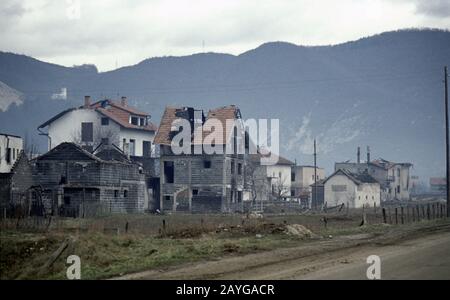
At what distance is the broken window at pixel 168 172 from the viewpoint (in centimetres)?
8044

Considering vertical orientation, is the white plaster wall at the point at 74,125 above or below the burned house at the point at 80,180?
above

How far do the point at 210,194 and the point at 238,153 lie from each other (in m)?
7.24

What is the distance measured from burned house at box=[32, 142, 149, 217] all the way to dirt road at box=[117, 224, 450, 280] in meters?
37.9

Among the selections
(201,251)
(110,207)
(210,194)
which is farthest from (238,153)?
(201,251)

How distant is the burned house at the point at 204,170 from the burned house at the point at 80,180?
9.48 m

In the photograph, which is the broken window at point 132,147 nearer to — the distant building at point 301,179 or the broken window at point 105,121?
the broken window at point 105,121

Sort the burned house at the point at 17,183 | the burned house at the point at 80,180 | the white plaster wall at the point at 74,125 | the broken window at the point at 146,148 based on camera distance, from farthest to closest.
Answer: the broken window at the point at 146,148 < the white plaster wall at the point at 74,125 < the burned house at the point at 80,180 < the burned house at the point at 17,183

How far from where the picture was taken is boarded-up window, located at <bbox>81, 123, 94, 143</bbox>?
9906cm

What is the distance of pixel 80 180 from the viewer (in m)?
65.9

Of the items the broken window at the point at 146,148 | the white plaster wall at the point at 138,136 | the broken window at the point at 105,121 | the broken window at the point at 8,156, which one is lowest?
the broken window at the point at 8,156

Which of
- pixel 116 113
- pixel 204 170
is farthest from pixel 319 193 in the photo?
pixel 204 170

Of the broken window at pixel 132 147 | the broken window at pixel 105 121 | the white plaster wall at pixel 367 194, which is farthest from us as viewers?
the white plaster wall at pixel 367 194

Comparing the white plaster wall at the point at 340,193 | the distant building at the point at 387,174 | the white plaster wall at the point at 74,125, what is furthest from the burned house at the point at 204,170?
the distant building at the point at 387,174
